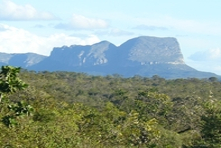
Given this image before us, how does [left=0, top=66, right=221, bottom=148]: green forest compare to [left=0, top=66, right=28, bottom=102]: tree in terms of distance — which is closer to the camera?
[left=0, top=66, right=28, bottom=102]: tree

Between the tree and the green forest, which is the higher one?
the tree

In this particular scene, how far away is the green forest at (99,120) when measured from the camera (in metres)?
11.5

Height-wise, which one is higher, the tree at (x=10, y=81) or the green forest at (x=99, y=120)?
the tree at (x=10, y=81)

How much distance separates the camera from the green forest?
1151 cm

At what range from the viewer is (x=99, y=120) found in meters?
42.2

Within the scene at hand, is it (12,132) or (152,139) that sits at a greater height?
(12,132)

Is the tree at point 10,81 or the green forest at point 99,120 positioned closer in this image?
the tree at point 10,81

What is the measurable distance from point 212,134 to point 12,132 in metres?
17.5

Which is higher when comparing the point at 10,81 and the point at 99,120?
the point at 10,81

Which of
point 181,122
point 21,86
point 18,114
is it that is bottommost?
point 181,122

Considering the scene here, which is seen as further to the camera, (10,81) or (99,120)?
(99,120)

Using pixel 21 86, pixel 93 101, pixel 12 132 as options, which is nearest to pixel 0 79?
pixel 21 86

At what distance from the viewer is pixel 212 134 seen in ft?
102

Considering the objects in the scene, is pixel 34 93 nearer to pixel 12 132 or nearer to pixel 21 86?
pixel 12 132
